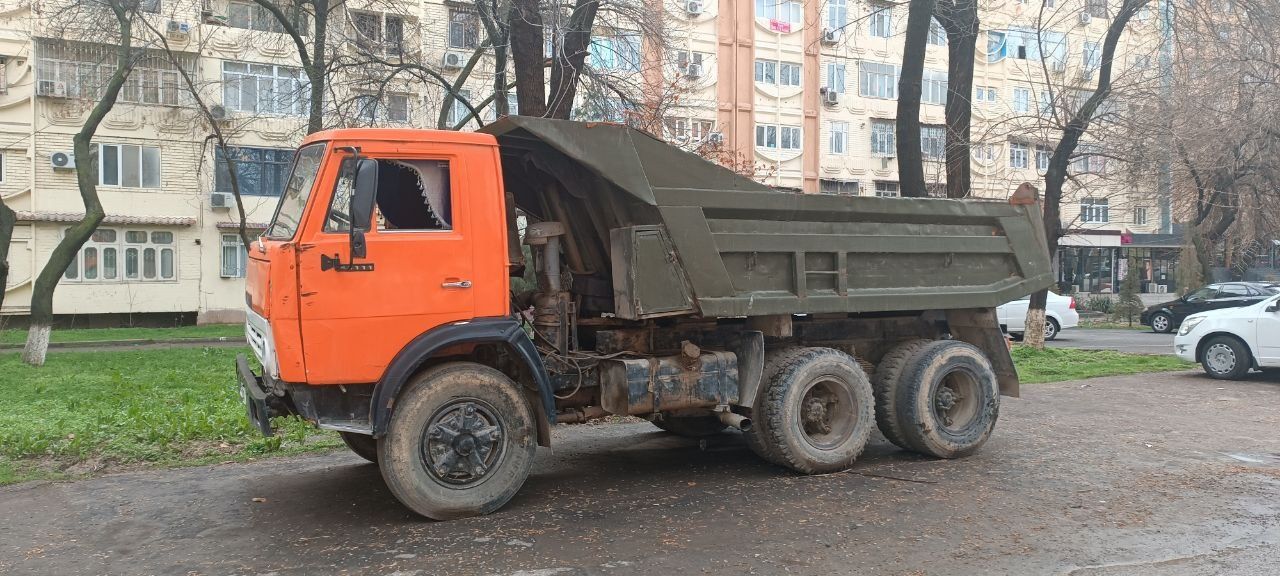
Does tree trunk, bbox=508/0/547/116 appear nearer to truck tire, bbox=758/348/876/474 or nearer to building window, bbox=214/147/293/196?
truck tire, bbox=758/348/876/474

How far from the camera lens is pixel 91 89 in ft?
81.5

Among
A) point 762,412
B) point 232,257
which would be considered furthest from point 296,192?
point 232,257

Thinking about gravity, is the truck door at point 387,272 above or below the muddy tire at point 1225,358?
above

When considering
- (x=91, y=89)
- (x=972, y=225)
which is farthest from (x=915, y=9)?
(x=91, y=89)

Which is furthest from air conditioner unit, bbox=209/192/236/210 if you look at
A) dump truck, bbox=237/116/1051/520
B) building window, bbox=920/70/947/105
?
building window, bbox=920/70/947/105

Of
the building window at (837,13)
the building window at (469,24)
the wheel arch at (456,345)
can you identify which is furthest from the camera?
the building window at (837,13)

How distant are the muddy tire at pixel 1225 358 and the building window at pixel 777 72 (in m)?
25.0

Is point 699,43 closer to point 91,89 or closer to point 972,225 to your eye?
point 91,89

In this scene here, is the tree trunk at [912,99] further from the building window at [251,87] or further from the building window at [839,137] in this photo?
the building window at [839,137]

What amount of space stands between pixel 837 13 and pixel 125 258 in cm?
2802

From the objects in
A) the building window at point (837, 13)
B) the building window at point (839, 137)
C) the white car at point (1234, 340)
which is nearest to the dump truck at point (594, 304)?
the white car at point (1234, 340)

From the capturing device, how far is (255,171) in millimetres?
28953

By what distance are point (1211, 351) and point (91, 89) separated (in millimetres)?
26564

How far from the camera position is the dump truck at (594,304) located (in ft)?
18.8
